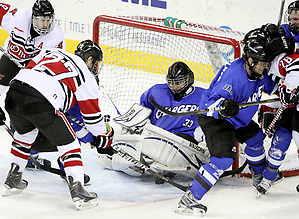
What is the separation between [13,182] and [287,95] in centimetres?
153

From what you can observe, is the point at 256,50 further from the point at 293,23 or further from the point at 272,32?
the point at 293,23

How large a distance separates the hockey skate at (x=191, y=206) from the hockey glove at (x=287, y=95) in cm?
69

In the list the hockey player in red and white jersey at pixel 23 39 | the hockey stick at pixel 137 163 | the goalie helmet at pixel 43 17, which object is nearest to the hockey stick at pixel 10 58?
the hockey player in red and white jersey at pixel 23 39

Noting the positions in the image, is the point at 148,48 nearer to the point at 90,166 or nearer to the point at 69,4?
the point at 90,166

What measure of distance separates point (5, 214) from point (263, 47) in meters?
1.55

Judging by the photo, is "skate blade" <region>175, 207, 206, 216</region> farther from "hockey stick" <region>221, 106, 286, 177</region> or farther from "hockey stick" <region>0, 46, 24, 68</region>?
"hockey stick" <region>0, 46, 24, 68</region>

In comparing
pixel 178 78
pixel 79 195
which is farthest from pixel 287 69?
pixel 79 195

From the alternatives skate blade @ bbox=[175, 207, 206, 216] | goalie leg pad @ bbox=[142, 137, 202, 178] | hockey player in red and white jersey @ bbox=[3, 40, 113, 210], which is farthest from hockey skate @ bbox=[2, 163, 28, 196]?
skate blade @ bbox=[175, 207, 206, 216]

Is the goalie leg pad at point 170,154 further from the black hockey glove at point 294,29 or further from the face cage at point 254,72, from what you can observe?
the black hockey glove at point 294,29

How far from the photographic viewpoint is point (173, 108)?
3.69 m

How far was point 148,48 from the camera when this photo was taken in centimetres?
475

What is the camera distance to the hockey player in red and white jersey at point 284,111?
305 cm

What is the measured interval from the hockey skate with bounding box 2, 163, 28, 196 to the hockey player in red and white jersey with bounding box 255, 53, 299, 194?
1.34 m

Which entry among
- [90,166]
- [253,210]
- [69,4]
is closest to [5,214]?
[90,166]
